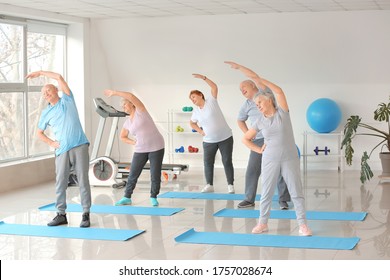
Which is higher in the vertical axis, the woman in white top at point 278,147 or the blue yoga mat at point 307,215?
the woman in white top at point 278,147

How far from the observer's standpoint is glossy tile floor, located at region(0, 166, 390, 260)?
5133 mm

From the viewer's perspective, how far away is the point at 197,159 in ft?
36.4

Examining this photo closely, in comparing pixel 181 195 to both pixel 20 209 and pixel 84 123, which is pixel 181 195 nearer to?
pixel 20 209

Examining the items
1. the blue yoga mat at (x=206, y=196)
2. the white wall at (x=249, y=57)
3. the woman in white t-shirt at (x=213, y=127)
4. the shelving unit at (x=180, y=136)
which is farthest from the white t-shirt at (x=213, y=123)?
the shelving unit at (x=180, y=136)

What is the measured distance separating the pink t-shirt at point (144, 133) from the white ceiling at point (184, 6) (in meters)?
2.23

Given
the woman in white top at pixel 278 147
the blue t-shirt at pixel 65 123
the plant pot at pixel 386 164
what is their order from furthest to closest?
1. the plant pot at pixel 386 164
2. the blue t-shirt at pixel 65 123
3. the woman in white top at pixel 278 147

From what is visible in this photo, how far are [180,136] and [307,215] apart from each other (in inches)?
187

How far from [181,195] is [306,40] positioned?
3425mm

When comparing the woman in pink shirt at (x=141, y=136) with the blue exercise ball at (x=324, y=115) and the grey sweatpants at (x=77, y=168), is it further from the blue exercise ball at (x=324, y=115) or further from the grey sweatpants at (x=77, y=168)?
the blue exercise ball at (x=324, y=115)

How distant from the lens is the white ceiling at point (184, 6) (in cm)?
877

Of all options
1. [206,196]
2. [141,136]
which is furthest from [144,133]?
[206,196]

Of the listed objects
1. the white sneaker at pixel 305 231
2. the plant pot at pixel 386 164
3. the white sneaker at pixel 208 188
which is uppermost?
the plant pot at pixel 386 164

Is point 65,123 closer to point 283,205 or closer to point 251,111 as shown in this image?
point 251,111

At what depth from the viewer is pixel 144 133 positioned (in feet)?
23.1
